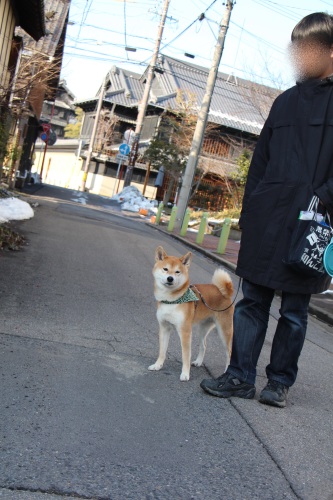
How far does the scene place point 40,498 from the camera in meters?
2.04

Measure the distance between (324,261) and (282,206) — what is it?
419mm

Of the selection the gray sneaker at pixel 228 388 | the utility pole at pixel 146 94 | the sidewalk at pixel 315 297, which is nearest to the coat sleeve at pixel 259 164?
the gray sneaker at pixel 228 388

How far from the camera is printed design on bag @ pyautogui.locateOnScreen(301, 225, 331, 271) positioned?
3115mm

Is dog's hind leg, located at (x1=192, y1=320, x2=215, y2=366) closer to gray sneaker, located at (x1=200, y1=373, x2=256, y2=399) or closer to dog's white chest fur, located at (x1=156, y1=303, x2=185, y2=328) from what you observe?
dog's white chest fur, located at (x1=156, y1=303, x2=185, y2=328)

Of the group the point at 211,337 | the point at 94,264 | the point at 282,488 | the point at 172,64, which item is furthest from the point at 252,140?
the point at 282,488

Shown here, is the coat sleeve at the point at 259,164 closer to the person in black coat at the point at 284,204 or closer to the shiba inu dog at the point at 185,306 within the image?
the person in black coat at the point at 284,204

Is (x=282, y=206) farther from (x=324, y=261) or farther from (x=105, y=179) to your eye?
(x=105, y=179)

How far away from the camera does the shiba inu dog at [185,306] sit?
12.4ft

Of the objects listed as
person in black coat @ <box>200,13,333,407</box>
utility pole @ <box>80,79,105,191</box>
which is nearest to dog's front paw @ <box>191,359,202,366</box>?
person in black coat @ <box>200,13,333,407</box>

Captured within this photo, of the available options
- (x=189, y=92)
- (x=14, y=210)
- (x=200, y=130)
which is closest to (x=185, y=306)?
(x=14, y=210)

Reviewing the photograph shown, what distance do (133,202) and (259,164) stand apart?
29.6 metres

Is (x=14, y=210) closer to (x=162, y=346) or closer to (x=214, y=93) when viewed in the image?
(x=162, y=346)

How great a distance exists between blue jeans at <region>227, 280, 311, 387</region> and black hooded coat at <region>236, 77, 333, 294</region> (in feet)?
0.43

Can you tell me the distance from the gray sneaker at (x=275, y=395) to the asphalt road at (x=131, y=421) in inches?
2.3
